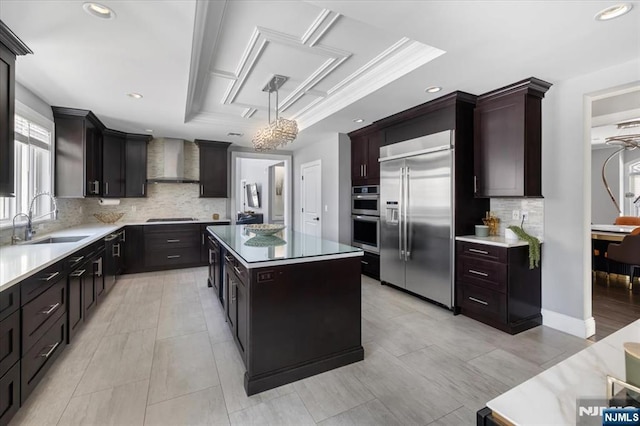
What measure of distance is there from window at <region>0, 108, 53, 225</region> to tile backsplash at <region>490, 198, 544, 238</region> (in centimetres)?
526

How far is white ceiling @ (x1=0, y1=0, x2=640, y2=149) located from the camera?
1.89 metres

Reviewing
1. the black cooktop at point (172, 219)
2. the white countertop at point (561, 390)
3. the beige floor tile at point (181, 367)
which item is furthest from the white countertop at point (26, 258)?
the black cooktop at point (172, 219)

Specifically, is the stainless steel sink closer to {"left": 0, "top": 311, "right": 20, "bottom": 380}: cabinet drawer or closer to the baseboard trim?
{"left": 0, "top": 311, "right": 20, "bottom": 380}: cabinet drawer

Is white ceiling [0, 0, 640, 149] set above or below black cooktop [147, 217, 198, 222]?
above

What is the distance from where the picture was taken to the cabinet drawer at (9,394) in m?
1.60

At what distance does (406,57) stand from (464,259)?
2191 mm

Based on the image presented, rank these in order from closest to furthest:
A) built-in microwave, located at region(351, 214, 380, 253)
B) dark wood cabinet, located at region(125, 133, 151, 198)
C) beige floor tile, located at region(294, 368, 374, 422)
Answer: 1. beige floor tile, located at region(294, 368, 374, 422)
2. built-in microwave, located at region(351, 214, 380, 253)
3. dark wood cabinet, located at region(125, 133, 151, 198)

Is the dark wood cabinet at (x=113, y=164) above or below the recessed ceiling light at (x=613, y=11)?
below

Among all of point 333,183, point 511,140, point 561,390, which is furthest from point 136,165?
point 561,390

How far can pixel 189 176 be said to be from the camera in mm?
5996

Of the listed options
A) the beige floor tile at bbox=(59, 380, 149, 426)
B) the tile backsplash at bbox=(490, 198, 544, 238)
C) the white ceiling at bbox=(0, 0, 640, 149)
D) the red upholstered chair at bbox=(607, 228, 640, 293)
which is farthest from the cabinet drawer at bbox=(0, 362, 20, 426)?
the red upholstered chair at bbox=(607, 228, 640, 293)

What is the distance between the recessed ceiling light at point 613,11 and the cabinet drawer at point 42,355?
423 cm

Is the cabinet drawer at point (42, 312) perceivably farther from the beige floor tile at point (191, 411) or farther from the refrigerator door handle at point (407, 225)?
the refrigerator door handle at point (407, 225)

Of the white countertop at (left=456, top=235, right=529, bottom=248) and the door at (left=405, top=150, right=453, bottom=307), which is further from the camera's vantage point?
the door at (left=405, top=150, right=453, bottom=307)
